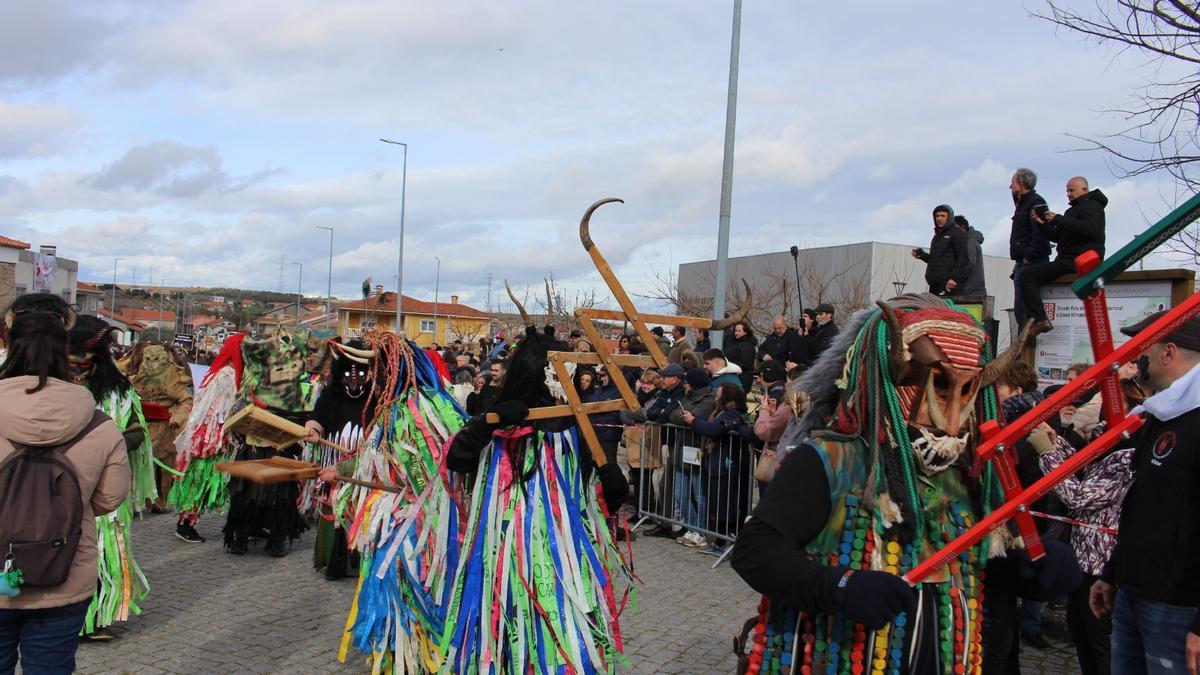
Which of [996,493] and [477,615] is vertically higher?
[996,493]

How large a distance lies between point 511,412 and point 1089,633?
2922 millimetres

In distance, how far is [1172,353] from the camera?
3.10 metres

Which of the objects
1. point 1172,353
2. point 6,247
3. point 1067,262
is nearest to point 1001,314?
point 1067,262

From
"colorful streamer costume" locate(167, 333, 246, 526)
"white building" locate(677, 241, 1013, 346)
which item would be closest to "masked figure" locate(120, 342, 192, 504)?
"colorful streamer costume" locate(167, 333, 246, 526)

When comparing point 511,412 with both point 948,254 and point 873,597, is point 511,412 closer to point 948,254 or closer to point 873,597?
point 873,597

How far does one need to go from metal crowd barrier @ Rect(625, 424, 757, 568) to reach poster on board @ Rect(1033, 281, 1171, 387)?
252 centimetres

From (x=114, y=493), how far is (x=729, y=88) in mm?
9717

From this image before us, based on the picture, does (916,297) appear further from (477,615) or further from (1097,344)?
(477,615)

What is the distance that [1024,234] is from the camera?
7770mm

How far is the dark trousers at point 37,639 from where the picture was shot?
130 inches

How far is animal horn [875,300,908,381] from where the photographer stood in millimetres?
2406

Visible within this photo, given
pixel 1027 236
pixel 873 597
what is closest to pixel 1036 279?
pixel 1027 236

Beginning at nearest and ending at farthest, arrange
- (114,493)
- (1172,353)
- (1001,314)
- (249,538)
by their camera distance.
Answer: (1172,353) < (114,493) < (249,538) < (1001,314)

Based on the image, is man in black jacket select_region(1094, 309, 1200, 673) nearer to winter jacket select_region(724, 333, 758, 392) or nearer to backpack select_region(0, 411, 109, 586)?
backpack select_region(0, 411, 109, 586)
